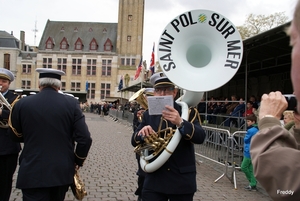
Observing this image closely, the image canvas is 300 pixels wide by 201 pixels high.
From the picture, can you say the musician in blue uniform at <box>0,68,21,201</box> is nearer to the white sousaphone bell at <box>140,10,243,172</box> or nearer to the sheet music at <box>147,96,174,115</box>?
the white sousaphone bell at <box>140,10,243,172</box>

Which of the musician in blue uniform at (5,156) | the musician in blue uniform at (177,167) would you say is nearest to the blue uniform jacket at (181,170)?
the musician in blue uniform at (177,167)

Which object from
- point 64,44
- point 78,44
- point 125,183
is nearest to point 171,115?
point 125,183

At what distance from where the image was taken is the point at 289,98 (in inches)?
61.6

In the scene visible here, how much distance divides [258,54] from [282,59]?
4.83ft

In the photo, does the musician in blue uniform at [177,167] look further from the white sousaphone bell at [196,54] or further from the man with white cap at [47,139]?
the man with white cap at [47,139]

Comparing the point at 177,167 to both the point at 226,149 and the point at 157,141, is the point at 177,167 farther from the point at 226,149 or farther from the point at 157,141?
the point at 226,149

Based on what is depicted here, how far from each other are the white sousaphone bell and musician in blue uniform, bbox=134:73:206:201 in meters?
0.11

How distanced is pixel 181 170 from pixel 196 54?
1249 mm

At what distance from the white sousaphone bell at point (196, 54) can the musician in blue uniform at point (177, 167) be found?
0.36ft

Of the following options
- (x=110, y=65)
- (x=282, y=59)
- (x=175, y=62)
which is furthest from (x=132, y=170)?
(x=110, y=65)

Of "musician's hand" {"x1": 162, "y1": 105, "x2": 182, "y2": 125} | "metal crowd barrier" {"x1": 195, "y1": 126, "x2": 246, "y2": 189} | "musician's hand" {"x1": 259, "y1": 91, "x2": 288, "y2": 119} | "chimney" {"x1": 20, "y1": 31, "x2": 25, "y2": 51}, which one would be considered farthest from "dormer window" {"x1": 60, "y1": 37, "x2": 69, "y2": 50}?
"musician's hand" {"x1": 259, "y1": 91, "x2": 288, "y2": 119}

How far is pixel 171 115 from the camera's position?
10.7ft

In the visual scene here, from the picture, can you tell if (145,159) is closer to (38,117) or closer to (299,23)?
(38,117)

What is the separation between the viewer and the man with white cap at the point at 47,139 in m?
3.31
